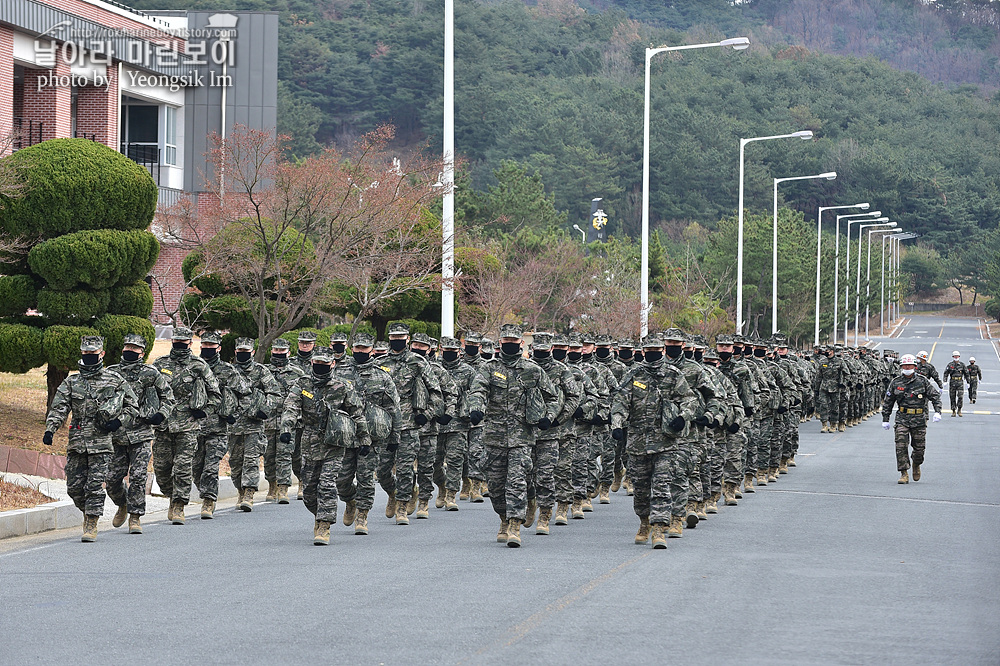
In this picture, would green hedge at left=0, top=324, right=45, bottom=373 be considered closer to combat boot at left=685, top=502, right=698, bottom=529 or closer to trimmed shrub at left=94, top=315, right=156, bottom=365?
trimmed shrub at left=94, top=315, right=156, bottom=365

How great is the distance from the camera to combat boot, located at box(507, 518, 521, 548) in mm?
12672

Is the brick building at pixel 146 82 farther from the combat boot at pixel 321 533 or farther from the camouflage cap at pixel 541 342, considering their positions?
the combat boot at pixel 321 533

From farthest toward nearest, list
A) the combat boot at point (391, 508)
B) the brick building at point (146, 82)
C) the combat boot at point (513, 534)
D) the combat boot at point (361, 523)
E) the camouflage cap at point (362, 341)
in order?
the brick building at point (146, 82), the combat boot at point (391, 508), the camouflage cap at point (362, 341), the combat boot at point (361, 523), the combat boot at point (513, 534)

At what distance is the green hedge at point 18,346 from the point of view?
19516 millimetres

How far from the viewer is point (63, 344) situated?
1948 centimetres

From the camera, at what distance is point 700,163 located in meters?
123

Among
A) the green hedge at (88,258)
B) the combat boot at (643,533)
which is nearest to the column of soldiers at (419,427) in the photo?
the combat boot at (643,533)

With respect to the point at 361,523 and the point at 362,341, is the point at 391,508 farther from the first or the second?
the point at 362,341

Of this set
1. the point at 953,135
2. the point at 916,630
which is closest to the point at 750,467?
the point at 916,630

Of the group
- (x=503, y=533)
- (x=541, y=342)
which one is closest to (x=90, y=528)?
(x=503, y=533)

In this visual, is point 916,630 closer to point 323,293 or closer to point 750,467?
point 750,467

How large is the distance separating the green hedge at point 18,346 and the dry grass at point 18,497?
14.8ft

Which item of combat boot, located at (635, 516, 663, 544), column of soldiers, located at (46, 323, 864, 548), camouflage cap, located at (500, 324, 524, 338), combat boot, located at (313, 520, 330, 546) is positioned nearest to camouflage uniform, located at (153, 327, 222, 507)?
column of soldiers, located at (46, 323, 864, 548)

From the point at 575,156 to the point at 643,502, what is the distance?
10306 centimetres
